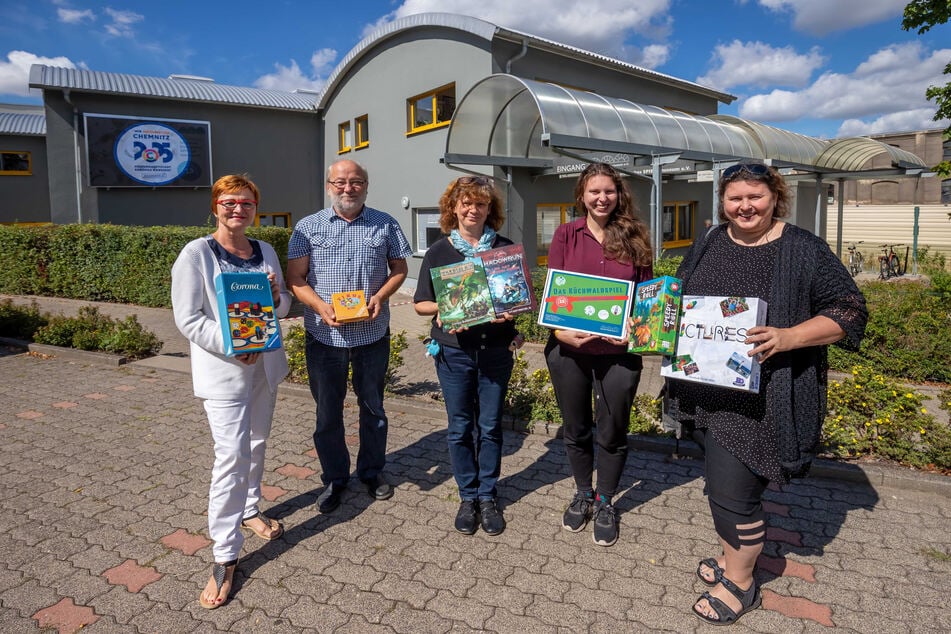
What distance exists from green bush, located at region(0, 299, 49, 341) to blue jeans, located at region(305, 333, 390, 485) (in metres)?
8.07

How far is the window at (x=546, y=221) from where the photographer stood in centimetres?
1442

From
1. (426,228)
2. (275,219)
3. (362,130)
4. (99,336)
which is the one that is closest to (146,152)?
(275,219)

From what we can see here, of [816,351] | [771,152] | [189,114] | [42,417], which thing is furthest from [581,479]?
A: [189,114]

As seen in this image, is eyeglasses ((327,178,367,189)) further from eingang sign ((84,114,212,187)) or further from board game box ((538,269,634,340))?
eingang sign ((84,114,212,187))

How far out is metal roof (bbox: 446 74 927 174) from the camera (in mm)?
11916

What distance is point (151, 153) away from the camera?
18.7 m

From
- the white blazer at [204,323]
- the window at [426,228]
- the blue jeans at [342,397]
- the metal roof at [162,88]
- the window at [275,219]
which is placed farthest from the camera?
the window at [275,219]

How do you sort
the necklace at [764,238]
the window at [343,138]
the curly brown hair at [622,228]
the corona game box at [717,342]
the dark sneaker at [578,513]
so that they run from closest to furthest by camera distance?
the corona game box at [717,342] → the necklace at [764,238] → the curly brown hair at [622,228] → the dark sneaker at [578,513] → the window at [343,138]

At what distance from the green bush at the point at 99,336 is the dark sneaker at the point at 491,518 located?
6.51 m

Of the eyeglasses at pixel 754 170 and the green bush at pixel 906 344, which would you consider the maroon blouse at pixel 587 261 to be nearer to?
the eyeglasses at pixel 754 170

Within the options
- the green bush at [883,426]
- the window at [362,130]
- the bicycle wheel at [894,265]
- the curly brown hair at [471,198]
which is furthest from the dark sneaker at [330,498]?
the bicycle wheel at [894,265]

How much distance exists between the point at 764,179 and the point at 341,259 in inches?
91.0

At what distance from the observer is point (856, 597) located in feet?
10.1

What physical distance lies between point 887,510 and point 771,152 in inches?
603
